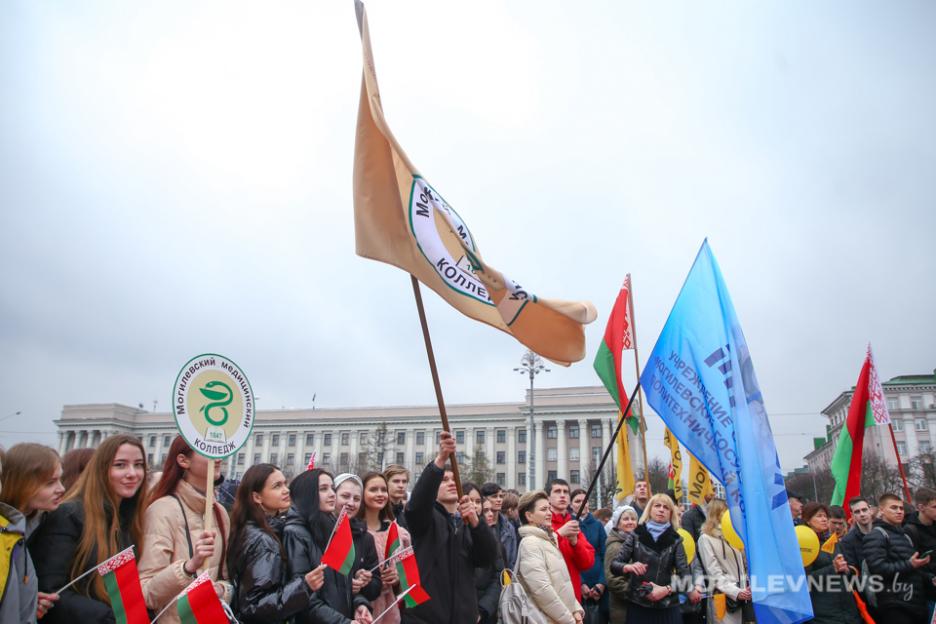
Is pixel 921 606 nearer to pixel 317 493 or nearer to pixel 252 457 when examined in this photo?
pixel 317 493

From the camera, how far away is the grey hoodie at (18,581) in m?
2.83

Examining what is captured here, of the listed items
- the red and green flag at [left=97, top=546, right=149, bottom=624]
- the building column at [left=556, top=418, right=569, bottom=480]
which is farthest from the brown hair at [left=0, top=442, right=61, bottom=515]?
the building column at [left=556, top=418, right=569, bottom=480]

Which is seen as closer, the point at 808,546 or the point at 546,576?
the point at 546,576

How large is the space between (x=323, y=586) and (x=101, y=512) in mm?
1324

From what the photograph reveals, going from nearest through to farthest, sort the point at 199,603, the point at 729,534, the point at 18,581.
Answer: the point at 18,581
the point at 199,603
the point at 729,534

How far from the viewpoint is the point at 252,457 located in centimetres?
9150

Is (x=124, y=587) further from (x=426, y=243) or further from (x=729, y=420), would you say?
(x=729, y=420)

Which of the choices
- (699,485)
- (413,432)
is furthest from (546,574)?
(413,432)

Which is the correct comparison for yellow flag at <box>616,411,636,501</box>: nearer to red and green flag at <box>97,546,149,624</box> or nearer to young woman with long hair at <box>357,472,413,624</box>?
young woman with long hair at <box>357,472,413,624</box>

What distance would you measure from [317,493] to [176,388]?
4.27ft

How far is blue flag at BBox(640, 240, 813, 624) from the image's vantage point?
4.43m

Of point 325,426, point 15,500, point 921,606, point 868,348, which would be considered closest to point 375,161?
point 15,500

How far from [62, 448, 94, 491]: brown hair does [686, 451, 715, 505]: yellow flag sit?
21.6 ft

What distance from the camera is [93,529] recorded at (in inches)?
133
